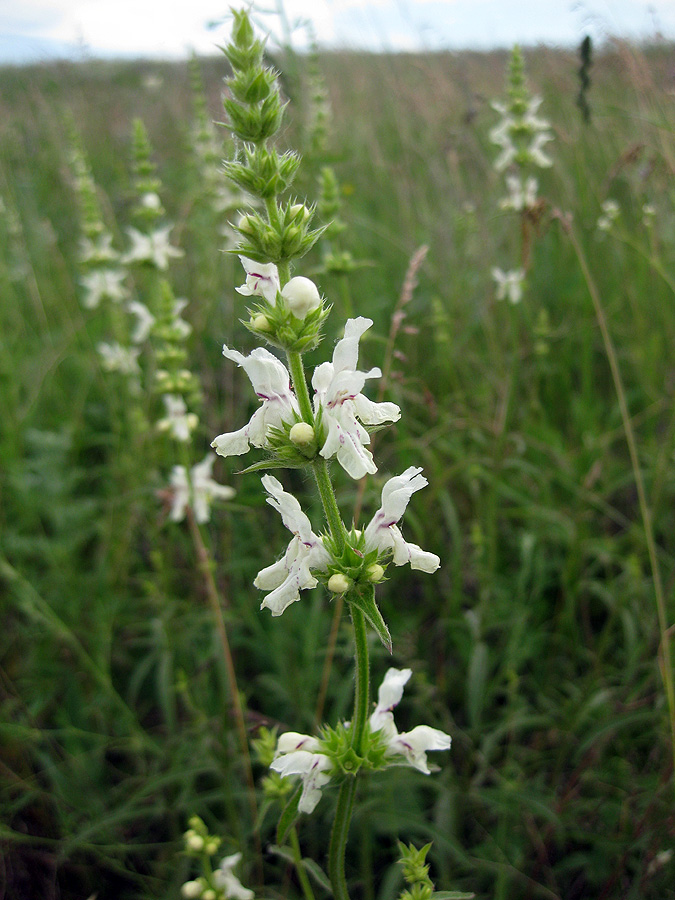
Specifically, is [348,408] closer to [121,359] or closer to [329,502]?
[329,502]

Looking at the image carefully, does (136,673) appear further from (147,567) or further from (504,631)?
(504,631)

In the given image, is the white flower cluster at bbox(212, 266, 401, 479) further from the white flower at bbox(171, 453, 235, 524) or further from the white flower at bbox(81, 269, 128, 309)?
the white flower at bbox(81, 269, 128, 309)

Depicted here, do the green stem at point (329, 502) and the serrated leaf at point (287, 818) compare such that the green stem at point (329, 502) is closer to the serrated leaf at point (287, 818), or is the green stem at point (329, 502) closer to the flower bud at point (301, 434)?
the flower bud at point (301, 434)

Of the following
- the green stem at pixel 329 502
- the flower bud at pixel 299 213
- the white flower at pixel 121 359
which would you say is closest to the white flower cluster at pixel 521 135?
the white flower at pixel 121 359

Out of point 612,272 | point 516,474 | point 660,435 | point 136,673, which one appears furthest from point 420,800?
point 612,272

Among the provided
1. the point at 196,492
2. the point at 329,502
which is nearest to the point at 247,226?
the point at 329,502

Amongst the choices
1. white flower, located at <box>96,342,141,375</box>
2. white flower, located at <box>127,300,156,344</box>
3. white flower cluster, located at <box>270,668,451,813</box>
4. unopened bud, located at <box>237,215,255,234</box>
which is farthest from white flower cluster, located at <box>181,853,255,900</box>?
white flower, located at <box>96,342,141,375</box>
